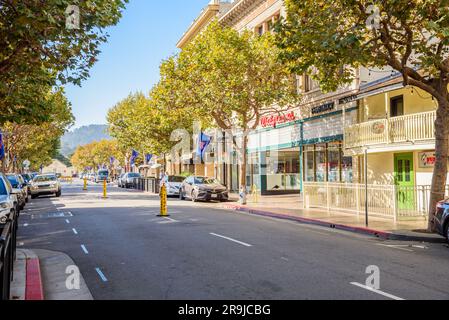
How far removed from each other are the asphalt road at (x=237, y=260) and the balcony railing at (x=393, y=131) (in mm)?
5797

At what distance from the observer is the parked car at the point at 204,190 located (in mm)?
27578

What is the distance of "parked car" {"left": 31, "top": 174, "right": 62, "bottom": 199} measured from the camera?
106 feet

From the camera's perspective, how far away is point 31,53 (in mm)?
11672

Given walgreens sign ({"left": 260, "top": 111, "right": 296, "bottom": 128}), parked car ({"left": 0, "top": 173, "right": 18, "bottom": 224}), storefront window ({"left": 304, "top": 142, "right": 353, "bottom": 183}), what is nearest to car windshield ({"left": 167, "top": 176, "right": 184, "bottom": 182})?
walgreens sign ({"left": 260, "top": 111, "right": 296, "bottom": 128})

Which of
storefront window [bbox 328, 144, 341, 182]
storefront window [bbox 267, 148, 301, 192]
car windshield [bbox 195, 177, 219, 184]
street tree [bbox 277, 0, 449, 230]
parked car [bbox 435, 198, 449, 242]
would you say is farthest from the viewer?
storefront window [bbox 267, 148, 301, 192]

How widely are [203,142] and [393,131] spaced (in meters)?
24.9

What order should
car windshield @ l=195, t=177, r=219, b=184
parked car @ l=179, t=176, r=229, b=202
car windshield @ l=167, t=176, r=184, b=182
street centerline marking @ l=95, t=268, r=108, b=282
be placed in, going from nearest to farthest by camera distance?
street centerline marking @ l=95, t=268, r=108, b=282 → parked car @ l=179, t=176, r=229, b=202 → car windshield @ l=195, t=177, r=219, b=184 → car windshield @ l=167, t=176, r=184, b=182

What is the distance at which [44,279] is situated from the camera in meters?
7.79

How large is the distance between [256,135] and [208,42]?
10780mm

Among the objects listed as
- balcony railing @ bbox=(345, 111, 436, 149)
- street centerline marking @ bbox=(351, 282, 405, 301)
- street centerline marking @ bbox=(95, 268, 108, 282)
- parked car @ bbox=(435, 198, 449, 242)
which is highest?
balcony railing @ bbox=(345, 111, 436, 149)

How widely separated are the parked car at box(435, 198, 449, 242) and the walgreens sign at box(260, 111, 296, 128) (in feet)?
54.6

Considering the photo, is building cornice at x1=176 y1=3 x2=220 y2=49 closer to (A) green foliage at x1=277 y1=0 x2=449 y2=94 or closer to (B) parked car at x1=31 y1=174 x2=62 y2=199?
(B) parked car at x1=31 y1=174 x2=62 y2=199

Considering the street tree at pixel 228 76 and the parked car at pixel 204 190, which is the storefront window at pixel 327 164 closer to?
the street tree at pixel 228 76

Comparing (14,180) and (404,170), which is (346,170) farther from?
(14,180)
